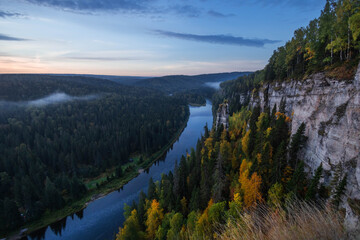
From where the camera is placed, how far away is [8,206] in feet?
119

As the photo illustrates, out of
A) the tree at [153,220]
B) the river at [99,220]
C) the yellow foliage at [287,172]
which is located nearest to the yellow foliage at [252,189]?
the yellow foliage at [287,172]

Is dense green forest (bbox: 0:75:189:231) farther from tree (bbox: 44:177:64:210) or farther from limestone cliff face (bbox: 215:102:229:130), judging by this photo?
limestone cliff face (bbox: 215:102:229:130)

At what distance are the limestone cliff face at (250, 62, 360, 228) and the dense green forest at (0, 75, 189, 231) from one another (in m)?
52.3

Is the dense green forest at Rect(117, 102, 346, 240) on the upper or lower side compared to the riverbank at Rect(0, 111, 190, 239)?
upper

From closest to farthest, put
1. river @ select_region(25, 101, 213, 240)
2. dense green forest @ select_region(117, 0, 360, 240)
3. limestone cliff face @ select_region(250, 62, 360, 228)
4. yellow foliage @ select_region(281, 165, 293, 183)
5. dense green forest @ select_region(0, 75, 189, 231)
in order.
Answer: limestone cliff face @ select_region(250, 62, 360, 228)
dense green forest @ select_region(117, 0, 360, 240)
yellow foliage @ select_region(281, 165, 293, 183)
river @ select_region(25, 101, 213, 240)
dense green forest @ select_region(0, 75, 189, 231)

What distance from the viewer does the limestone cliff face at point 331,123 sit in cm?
Result: 1439

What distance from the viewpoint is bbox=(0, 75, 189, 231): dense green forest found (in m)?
43.1

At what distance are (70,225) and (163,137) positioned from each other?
51.0 meters

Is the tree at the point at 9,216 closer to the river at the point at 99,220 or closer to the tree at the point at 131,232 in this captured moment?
the river at the point at 99,220

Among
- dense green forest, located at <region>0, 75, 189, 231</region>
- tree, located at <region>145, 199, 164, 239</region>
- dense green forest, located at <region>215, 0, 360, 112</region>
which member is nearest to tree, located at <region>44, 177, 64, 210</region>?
dense green forest, located at <region>0, 75, 189, 231</region>

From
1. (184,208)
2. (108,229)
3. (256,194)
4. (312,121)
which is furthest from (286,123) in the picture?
(108,229)

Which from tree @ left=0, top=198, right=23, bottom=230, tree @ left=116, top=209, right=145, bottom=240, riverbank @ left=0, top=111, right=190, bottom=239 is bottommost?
riverbank @ left=0, top=111, right=190, bottom=239

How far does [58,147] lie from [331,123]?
85.5m

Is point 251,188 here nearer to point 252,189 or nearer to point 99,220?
point 252,189
